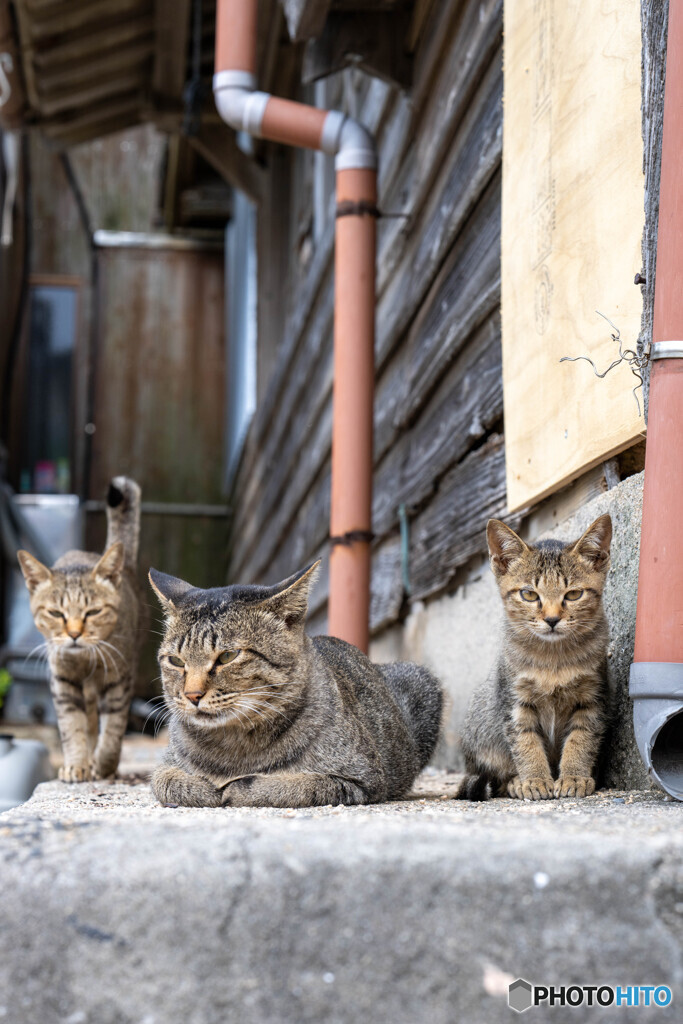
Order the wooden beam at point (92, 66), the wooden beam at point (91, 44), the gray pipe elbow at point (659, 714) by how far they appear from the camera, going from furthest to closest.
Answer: the wooden beam at point (92, 66) < the wooden beam at point (91, 44) < the gray pipe elbow at point (659, 714)

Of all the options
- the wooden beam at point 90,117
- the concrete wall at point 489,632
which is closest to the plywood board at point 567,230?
the concrete wall at point 489,632

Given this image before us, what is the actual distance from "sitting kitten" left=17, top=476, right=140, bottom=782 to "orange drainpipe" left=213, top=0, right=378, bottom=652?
994mm

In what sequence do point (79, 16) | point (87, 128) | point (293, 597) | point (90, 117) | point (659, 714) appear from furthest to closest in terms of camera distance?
point (87, 128) → point (90, 117) → point (79, 16) → point (293, 597) → point (659, 714)

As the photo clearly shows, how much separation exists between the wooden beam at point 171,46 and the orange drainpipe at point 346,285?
333 cm

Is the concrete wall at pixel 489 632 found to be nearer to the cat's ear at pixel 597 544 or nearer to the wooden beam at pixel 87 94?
the cat's ear at pixel 597 544

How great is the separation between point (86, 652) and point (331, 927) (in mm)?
2862

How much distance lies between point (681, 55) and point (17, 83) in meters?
7.05

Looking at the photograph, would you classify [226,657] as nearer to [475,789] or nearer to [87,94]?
[475,789]

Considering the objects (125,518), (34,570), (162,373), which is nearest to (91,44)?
(125,518)

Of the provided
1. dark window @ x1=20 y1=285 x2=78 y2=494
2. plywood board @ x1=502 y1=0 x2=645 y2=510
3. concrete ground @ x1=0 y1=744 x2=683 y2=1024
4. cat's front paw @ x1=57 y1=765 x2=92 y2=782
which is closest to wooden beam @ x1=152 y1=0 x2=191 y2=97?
plywood board @ x1=502 y1=0 x2=645 y2=510

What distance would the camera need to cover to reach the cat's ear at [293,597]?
8.73 feet

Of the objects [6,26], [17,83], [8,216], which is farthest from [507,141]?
[8,216]

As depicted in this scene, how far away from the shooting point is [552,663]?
2.62 m

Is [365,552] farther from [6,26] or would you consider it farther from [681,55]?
[6,26]
